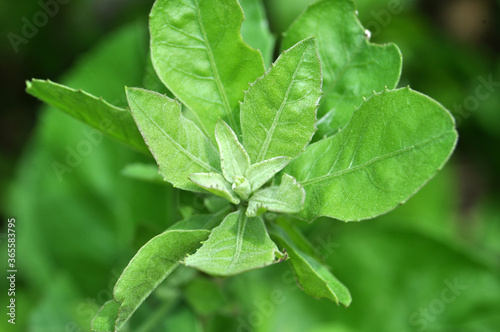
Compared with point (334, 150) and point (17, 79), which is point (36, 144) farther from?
point (334, 150)

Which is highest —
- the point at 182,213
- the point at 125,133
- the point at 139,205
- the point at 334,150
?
the point at 125,133

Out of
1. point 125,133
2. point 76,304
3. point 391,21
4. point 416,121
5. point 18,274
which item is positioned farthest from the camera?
point 391,21

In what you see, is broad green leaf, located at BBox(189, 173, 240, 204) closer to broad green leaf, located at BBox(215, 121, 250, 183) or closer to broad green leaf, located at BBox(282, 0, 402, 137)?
broad green leaf, located at BBox(215, 121, 250, 183)

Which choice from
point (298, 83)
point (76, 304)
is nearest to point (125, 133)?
point (298, 83)

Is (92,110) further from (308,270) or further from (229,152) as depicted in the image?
(308,270)

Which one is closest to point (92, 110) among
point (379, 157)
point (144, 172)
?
point (144, 172)

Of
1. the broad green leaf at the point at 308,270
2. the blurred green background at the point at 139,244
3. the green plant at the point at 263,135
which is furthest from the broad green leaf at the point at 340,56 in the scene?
the blurred green background at the point at 139,244

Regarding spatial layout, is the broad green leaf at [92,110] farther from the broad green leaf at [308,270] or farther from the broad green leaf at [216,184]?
the broad green leaf at [308,270]
